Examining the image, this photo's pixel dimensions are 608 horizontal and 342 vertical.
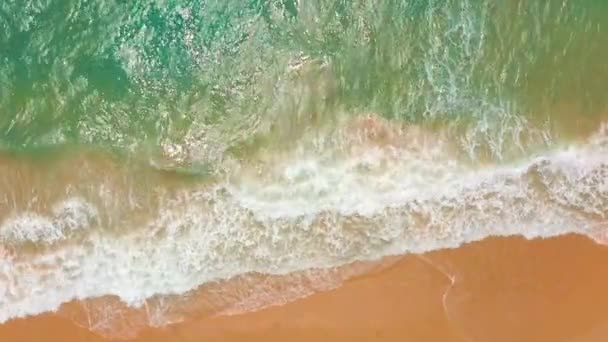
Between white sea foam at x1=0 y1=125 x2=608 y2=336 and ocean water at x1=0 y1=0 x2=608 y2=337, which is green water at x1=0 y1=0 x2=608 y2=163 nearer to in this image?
ocean water at x1=0 y1=0 x2=608 y2=337

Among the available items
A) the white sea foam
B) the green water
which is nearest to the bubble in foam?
the white sea foam

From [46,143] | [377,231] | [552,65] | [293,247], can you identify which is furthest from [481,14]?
[46,143]

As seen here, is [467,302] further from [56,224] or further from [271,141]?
[56,224]

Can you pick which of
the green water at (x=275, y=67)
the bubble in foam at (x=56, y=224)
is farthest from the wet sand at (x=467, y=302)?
the bubble in foam at (x=56, y=224)

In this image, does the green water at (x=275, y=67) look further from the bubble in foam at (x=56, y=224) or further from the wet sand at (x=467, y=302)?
the wet sand at (x=467, y=302)

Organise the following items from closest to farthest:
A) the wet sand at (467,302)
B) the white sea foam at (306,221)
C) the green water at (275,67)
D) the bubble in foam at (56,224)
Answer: the wet sand at (467,302) → the white sea foam at (306,221) → the green water at (275,67) → the bubble in foam at (56,224)

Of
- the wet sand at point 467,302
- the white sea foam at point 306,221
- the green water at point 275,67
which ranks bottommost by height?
the wet sand at point 467,302

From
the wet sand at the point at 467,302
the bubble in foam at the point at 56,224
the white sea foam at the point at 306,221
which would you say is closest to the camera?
the wet sand at the point at 467,302
